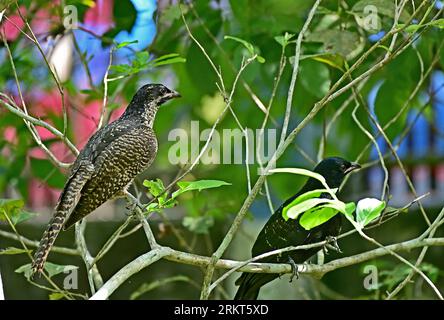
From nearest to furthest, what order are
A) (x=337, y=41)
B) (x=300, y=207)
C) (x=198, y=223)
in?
(x=300, y=207) → (x=337, y=41) → (x=198, y=223)

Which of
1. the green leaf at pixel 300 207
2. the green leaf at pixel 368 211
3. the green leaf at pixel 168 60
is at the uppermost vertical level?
the green leaf at pixel 168 60

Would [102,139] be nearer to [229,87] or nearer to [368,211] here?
[368,211]

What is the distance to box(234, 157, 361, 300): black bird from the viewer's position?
2.08 meters

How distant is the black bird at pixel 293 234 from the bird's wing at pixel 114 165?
0.35m

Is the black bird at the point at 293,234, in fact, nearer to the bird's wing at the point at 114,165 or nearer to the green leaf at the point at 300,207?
the bird's wing at the point at 114,165

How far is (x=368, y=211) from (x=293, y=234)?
1.81 ft

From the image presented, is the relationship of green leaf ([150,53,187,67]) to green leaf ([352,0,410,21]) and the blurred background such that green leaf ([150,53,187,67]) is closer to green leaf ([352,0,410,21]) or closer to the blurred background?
the blurred background

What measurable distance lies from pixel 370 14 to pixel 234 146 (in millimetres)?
600

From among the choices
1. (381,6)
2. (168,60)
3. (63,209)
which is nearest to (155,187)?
(63,209)

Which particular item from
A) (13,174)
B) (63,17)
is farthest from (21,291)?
(63,17)

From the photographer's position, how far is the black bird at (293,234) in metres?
2.08

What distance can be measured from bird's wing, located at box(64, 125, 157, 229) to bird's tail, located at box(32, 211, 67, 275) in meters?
0.07

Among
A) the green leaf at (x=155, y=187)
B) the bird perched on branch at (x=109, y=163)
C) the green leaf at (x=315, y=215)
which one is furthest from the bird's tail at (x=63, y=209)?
the green leaf at (x=315, y=215)

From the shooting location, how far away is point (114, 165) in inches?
82.6
